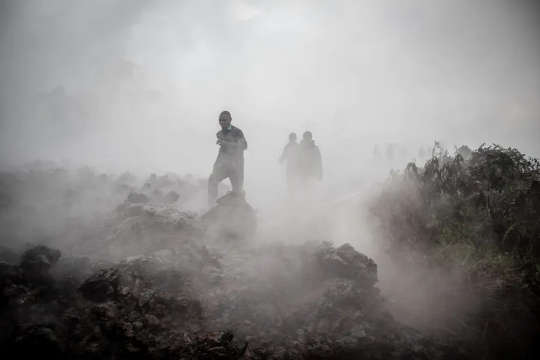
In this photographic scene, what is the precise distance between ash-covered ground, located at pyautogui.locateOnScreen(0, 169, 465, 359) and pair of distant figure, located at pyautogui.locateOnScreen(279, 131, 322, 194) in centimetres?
681

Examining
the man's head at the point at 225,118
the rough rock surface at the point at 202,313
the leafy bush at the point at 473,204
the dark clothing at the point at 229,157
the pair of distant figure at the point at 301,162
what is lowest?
the rough rock surface at the point at 202,313

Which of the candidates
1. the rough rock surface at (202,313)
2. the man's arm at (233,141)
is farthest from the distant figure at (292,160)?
the rough rock surface at (202,313)

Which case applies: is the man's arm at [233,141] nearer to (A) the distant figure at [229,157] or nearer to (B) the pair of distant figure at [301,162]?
(A) the distant figure at [229,157]

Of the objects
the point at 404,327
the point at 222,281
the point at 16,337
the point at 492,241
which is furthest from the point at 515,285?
the point at 16,337

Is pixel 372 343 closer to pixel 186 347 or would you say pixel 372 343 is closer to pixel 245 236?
pixel 186 347

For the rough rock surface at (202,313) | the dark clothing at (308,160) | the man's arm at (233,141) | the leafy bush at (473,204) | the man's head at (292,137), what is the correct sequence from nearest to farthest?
the rough rock surface at (202,313) → the leafy bush at (473,204) → the man's arm at (233,141) → the dark clothing at (308,160) → the man's head at (292,137)

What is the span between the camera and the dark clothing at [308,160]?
41.2 ft

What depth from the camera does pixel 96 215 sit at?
7945 millimetres

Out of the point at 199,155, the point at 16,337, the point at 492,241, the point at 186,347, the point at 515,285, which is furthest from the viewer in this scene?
the point at 199,155

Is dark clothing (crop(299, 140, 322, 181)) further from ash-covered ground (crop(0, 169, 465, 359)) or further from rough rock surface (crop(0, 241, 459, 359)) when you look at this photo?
rough rock surface (crop(0, 241, 459, 359))

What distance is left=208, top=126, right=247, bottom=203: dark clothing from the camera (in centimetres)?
791

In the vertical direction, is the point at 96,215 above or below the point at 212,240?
above

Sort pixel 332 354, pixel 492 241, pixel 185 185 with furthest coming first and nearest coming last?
pixel 185 185 → pixel 492 241 → pixel 332 354

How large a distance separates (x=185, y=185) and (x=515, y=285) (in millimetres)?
12788
